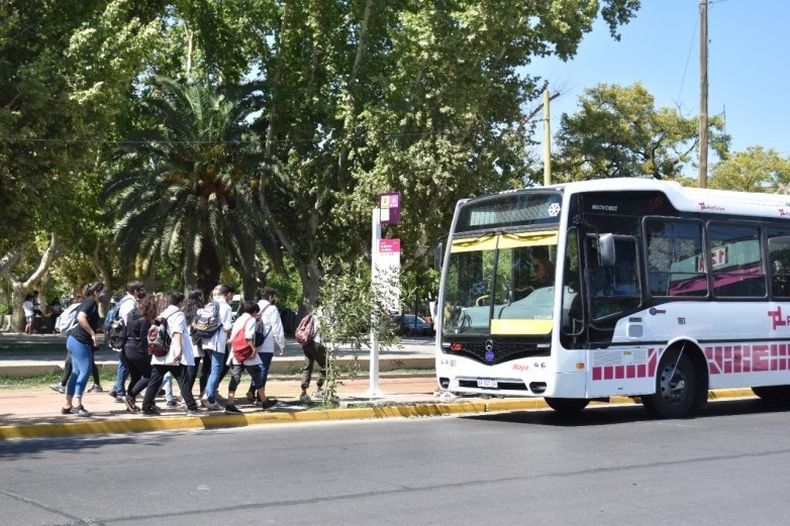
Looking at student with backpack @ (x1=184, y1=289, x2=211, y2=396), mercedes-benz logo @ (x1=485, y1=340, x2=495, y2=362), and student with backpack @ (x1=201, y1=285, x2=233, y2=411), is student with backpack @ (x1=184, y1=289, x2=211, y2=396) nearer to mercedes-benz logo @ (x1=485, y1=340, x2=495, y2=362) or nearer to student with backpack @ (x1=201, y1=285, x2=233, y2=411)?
student with backpack @ (x1=201, y1=285, x2=233, y2=411)

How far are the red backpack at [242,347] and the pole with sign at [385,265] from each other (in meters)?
2.16

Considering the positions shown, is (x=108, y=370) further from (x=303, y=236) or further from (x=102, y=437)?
(x=303, y=236)

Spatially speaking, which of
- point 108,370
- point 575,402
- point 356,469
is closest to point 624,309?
point 575,402

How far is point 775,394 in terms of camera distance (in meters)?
18.6

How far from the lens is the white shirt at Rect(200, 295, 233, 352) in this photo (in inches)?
603

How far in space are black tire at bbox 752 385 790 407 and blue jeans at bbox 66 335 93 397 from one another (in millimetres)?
11300

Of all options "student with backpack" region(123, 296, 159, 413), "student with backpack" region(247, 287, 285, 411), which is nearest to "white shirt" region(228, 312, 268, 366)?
"student with backpack" region(247, 287, 285, 411)

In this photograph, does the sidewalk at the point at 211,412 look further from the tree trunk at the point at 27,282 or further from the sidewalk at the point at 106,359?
the tree trunk at the point at 27,282

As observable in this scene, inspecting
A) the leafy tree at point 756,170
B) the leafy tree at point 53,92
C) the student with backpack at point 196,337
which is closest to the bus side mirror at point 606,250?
the student with backpack at point 196,337

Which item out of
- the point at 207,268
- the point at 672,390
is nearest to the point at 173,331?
the point at 672,390

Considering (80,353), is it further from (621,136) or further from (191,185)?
(621,136)

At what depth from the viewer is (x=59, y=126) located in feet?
92.0

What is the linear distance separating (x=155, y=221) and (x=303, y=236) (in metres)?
8.95

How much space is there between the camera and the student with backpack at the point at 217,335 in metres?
15.3
